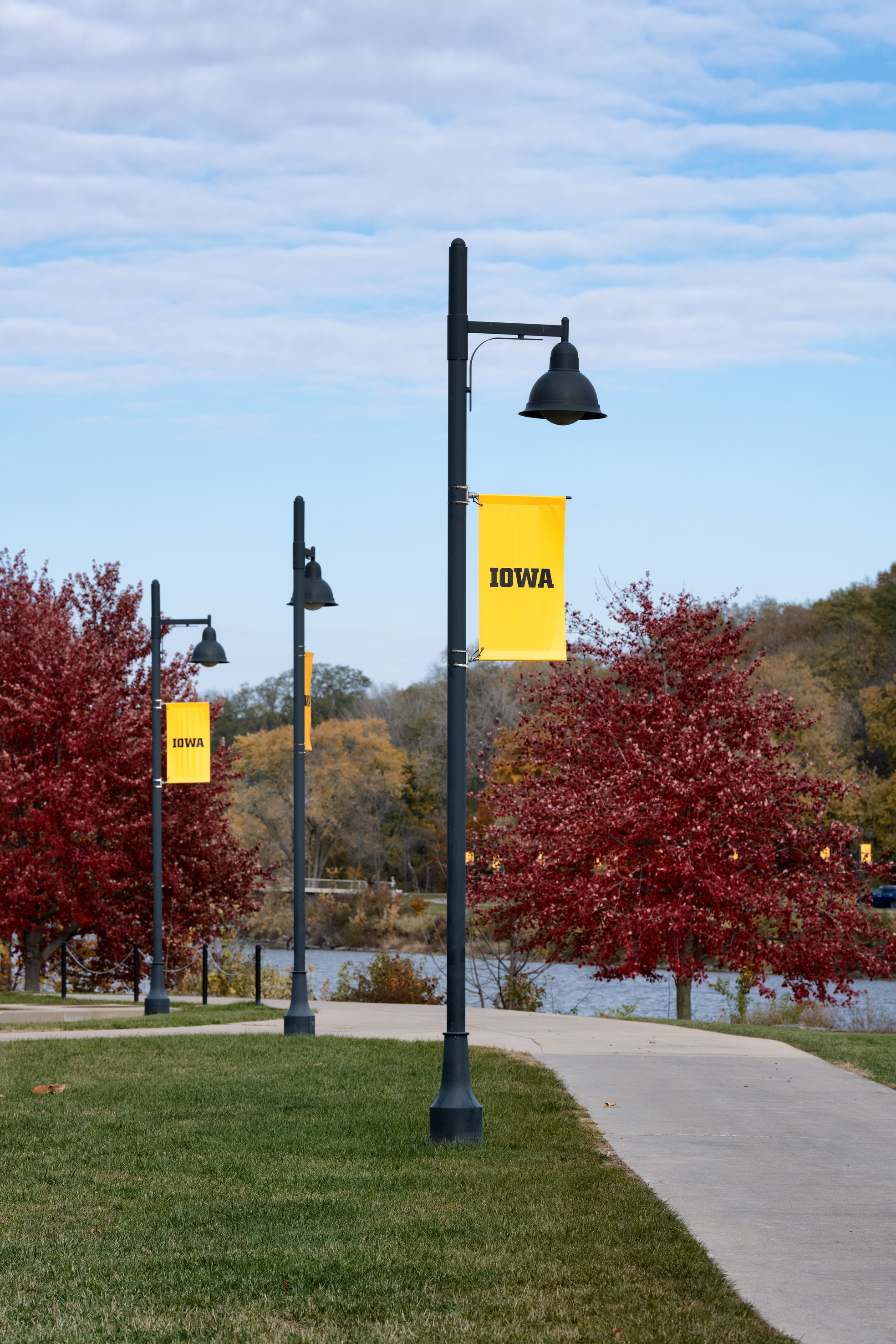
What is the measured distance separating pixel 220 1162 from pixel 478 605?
3801 millimetres

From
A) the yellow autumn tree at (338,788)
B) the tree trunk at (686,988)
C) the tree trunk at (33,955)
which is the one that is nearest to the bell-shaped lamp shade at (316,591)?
the tree trunk at (686,988)

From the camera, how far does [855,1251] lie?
21.9 ft

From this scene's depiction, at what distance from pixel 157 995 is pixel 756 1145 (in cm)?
1255

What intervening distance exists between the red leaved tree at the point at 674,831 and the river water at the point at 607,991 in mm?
3686

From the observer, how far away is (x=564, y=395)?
9.52m

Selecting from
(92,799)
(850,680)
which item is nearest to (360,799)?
(850,680)

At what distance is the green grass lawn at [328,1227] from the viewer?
18.1 feet

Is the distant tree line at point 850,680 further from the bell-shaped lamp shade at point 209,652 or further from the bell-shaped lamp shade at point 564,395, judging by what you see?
the bell-shaped lamp shade at point 564,395

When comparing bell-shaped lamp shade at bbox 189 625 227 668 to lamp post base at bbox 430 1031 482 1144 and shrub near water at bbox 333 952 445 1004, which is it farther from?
lamp post base at bbox 430 1031 482 1144

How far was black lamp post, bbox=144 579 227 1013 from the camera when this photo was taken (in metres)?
20.5

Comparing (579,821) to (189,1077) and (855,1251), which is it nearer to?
(189,1077)

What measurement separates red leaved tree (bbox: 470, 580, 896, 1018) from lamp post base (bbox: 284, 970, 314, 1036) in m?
5.23

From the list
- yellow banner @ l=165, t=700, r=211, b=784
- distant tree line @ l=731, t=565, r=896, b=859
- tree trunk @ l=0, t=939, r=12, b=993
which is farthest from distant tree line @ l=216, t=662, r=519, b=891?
yellow banner @ l=165, t=700, r=211, b=784

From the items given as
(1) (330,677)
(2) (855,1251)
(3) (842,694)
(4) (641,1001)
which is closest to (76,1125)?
(2) (855,1251)
